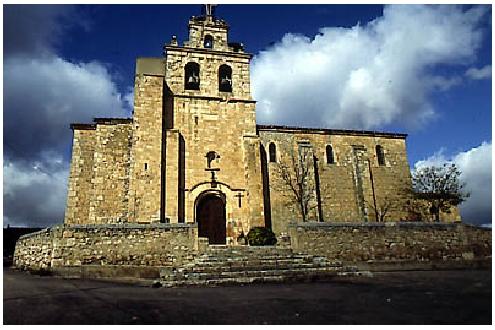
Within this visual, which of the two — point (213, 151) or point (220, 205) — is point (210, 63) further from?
point (220, 205)

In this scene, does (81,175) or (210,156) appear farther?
(210,156)

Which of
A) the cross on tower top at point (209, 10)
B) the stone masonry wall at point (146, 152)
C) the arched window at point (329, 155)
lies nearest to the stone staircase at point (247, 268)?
the stone masonry wall at point (146, 152)

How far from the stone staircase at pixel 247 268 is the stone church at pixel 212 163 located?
5321 mm

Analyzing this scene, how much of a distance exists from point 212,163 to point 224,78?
6.05m

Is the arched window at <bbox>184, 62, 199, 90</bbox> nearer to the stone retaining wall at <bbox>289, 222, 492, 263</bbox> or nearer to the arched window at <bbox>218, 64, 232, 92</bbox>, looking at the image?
the arched window at <bbox>218, 64, 232, 92</bbox>

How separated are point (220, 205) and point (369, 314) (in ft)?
48.2

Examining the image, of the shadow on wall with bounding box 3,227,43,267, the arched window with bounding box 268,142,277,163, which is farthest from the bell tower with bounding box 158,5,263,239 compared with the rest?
the shadow on wall with bounding box 3,227,43,267

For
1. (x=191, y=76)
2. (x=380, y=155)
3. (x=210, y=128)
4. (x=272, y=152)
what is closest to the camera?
(x=210, y=128)

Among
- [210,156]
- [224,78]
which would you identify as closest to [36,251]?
[210,156]

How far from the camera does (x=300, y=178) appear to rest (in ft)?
71.1

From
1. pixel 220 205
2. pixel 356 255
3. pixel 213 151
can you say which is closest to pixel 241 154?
pixel 213 151

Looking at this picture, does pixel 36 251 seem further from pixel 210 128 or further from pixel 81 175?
pixel 210 128

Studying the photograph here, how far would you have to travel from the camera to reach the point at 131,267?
12688 millimetres

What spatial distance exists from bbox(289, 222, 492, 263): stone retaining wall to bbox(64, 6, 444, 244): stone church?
501cm
